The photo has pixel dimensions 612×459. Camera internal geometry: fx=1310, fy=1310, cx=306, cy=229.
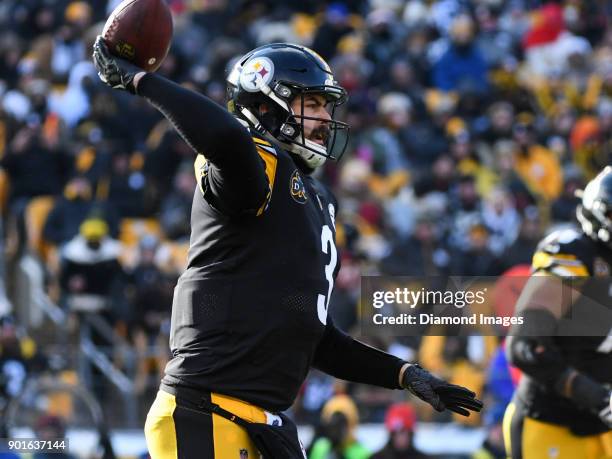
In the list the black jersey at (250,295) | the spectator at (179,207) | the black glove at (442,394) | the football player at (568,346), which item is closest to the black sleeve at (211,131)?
the black jersey at (250,295)

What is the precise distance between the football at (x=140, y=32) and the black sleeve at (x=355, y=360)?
118cm

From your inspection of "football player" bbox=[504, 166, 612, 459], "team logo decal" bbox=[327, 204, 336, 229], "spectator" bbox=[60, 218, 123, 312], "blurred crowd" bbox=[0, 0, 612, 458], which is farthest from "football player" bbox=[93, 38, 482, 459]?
"spectator" bbox=[60, 218, 123, 312]

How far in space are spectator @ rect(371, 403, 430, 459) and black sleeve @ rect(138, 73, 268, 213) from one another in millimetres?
5305

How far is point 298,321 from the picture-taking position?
13.6 feet

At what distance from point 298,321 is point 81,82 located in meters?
8.93

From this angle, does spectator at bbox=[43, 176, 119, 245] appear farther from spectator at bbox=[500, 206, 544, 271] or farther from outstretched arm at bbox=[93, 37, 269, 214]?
outstretched arm at bbox=[93, 37, 269, 214]

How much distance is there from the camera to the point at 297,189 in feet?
13.6

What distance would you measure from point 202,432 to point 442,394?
3.02ft

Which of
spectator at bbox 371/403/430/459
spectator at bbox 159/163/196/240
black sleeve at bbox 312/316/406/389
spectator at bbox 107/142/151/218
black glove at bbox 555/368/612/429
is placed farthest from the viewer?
spectator at bbox 107/142/151/218

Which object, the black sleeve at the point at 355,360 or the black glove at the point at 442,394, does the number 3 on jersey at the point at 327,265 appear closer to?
the black sleeve at the point at 355,360

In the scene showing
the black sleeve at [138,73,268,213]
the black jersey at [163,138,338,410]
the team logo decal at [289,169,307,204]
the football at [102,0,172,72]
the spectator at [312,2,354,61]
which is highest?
the spectator at [312,2,354,61]

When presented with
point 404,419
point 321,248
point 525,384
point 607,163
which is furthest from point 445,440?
point 321,248

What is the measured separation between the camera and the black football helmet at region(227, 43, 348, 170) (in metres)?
4.34

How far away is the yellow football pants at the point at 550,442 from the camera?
603cm
